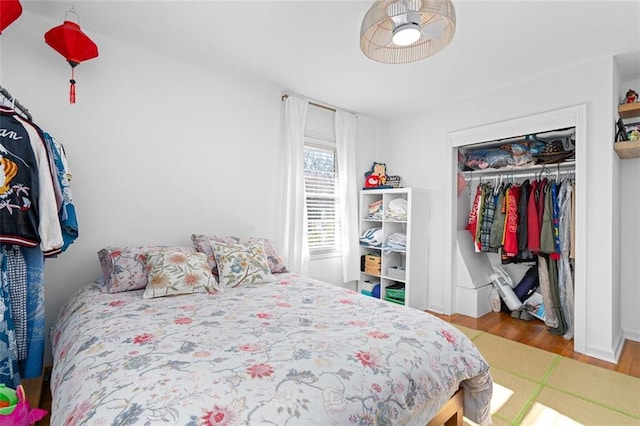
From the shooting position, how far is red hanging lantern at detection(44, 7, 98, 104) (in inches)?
76.2

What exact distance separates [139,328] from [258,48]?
86.7 inches

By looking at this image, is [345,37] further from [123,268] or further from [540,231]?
[540,231]

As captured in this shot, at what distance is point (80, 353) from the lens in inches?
47.0

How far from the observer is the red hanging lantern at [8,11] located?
1.61 m

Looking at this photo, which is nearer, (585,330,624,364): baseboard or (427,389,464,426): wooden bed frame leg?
(427,389,464,426): wooden bed frame leg

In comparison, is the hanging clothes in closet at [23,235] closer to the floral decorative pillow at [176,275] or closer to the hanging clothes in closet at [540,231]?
the floral decorative pillow at [176,275]

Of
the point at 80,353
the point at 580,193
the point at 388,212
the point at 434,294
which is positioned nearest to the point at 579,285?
the point at 580,193

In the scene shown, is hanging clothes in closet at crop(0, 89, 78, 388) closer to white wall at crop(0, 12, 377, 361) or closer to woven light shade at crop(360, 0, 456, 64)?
white wall at crop(0, 12, 377, 361)

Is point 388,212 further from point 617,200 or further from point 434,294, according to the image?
point 617,200

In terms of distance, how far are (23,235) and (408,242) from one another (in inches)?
127

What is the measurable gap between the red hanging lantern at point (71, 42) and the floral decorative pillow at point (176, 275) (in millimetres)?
1392

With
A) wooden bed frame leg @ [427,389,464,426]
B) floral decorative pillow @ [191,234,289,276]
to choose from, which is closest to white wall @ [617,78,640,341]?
wooden bed frame leg @ [427,389,464,426]

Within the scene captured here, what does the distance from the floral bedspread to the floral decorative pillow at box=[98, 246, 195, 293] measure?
0.14m

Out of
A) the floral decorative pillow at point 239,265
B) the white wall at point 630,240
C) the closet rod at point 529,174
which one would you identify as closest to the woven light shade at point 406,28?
the floral decorative pillow at point 239,265
